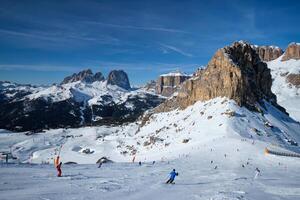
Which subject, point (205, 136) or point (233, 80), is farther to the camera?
point (233, 80)

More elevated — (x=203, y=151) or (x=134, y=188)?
(x=203, y=151)

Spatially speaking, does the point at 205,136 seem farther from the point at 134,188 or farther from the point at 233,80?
the point at 134,188

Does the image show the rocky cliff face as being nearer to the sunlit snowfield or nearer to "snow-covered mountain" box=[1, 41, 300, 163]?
"snow-covered mountain" box=[1, 41, 300, 163]

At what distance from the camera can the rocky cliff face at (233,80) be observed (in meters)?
120

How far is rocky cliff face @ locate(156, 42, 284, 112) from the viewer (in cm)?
12006

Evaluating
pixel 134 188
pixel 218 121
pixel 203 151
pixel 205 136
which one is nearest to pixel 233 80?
pixel 218 121

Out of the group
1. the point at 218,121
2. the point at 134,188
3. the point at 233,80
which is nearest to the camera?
the point at 134,188

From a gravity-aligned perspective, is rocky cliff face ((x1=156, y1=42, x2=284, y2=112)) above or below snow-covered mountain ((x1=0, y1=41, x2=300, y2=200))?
above

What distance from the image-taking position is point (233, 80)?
120875 millimetres

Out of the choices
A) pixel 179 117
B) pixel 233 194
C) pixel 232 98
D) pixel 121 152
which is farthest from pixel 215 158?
pixel 179 117

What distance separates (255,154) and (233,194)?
4337 centimetres

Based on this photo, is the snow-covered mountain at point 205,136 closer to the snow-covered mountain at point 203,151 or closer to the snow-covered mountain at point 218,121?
the snow-covered mountain at point 218,121

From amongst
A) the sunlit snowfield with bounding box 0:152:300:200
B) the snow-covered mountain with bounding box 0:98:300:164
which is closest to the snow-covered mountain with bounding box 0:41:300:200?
the sunlit snowfield with bounding box 0:152:300:200

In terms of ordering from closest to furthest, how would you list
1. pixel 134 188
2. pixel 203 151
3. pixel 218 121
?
pixel 134 188, pixel 203 151, pixel 218 121
